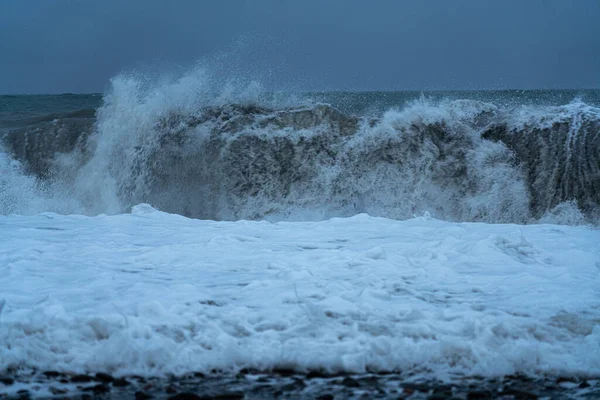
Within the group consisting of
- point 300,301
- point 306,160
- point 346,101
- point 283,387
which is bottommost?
point 283,387

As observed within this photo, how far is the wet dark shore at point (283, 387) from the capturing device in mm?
2562

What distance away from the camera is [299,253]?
4.59 metres

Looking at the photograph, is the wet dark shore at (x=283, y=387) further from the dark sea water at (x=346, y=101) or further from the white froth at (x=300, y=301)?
the dark sea water at (x=346, y=101)

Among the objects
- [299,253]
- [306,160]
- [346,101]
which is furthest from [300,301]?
[346,101]

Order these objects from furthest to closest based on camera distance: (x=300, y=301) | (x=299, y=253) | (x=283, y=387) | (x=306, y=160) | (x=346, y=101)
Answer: (x=346, y=101) → (x=306, y=160) → (x=299, y=253) → (x=300, y=301) → (x=283, y=387)

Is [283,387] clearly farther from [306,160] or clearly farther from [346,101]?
[346,101]

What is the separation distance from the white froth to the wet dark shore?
82 mm

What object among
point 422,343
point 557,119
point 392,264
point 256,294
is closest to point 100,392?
point 256,294

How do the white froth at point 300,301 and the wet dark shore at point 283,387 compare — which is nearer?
the wet dark shore at point 283,387

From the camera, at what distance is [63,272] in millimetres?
4016

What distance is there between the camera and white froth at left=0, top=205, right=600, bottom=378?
288 cm

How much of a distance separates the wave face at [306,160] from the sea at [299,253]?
0.10 ft

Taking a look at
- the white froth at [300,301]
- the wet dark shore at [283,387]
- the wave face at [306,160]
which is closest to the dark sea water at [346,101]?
the wave face at [306,160]

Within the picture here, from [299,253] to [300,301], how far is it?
1.14 meters
